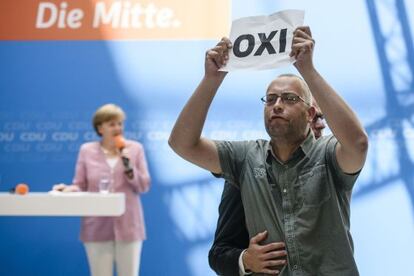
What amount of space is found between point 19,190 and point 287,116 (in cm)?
142

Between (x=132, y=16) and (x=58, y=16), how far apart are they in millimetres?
726

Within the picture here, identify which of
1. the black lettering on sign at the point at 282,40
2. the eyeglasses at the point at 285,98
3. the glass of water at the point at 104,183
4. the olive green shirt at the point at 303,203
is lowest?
the olive green shirt at the point at 303,203

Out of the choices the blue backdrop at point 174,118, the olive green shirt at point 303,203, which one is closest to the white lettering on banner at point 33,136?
the blue backdrop at point 174,118

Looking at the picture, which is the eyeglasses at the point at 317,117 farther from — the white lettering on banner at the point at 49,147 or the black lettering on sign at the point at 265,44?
the white lettering on banner at the point at 49,147

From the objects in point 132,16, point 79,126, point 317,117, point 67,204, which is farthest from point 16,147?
point 317,117

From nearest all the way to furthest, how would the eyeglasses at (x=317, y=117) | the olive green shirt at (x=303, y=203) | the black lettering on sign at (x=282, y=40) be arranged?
1. the olive green shirt at (x=303, y=203)
2. the black lettering on sign at (x=282, y=40)
3. the eyeglasses at (x=317, y=117)

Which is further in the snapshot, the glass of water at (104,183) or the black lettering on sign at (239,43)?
the glass of water at (104,183)

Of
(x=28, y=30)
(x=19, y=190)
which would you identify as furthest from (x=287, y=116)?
(x=28, y=30)

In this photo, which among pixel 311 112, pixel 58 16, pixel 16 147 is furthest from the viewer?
pixel 58 16

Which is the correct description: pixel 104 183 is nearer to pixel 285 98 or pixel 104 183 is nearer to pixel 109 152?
pixel 109 152

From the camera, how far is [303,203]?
183 centimetres

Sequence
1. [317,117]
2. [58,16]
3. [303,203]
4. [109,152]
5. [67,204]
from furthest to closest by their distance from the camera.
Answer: [58,16], [109,152], [67,204], [317,117], [303,203]

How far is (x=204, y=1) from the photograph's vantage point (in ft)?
18.4

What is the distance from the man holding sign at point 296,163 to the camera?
179 centimetres
